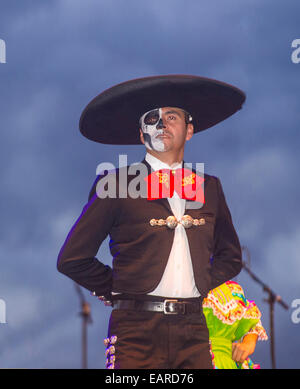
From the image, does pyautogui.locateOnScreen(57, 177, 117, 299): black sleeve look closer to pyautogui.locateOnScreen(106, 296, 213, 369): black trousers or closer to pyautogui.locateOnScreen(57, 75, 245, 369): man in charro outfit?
pyautogui.locateOnScreen(57, 75, 245, 369): man in charro outfit

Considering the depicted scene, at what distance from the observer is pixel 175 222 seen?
4.04 m

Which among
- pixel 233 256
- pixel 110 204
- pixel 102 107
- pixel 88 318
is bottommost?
pixel 88 318

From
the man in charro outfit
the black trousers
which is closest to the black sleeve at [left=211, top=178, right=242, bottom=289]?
the man in charro outfit

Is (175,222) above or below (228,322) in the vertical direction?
above

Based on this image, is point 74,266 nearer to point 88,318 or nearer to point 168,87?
point 168,87

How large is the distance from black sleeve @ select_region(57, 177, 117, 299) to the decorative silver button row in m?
0.30

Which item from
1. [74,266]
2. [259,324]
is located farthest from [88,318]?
[74,266]

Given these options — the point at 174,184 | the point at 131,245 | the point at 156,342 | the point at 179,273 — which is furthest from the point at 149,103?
the point at 156,342

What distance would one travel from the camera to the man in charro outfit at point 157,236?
386 centimetres

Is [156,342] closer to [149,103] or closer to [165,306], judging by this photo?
[165,306]

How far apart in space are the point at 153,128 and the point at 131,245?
0.85 meters

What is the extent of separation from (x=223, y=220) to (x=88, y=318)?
10602 mm

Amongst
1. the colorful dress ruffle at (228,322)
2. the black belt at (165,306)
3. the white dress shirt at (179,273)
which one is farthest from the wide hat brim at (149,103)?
the colorful dress ruffle at (228,322)
